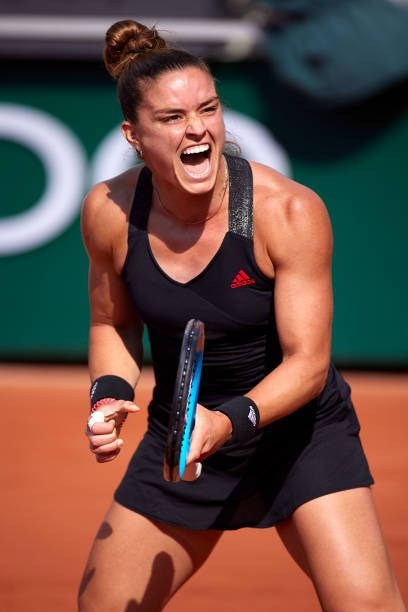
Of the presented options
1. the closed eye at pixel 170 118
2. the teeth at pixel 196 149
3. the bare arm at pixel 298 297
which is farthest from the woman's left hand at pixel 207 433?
the closed eye at pixel 170 118

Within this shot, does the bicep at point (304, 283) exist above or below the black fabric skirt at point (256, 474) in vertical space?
above

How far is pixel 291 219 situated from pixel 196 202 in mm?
354

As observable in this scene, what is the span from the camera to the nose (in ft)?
10.2

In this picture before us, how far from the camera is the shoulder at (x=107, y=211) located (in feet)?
11.3

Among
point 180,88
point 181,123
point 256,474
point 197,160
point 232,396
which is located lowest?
point 256,474

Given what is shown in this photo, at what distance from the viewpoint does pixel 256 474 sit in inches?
134

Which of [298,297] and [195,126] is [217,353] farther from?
[195,126]

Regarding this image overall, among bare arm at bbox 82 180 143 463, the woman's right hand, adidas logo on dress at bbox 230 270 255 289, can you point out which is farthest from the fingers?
adidas logo on dress at bbox 230 270 255 289

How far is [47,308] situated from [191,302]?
18.9ft

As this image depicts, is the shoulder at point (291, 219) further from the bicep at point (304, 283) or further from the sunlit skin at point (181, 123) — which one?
the sunlit skin at point (181, 123)

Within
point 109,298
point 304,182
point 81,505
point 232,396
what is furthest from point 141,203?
point 304,182

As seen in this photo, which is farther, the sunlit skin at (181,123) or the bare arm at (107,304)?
the bare arm at (107,304)

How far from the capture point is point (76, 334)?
29.2ft

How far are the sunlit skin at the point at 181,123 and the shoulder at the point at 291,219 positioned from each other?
0.18 m
